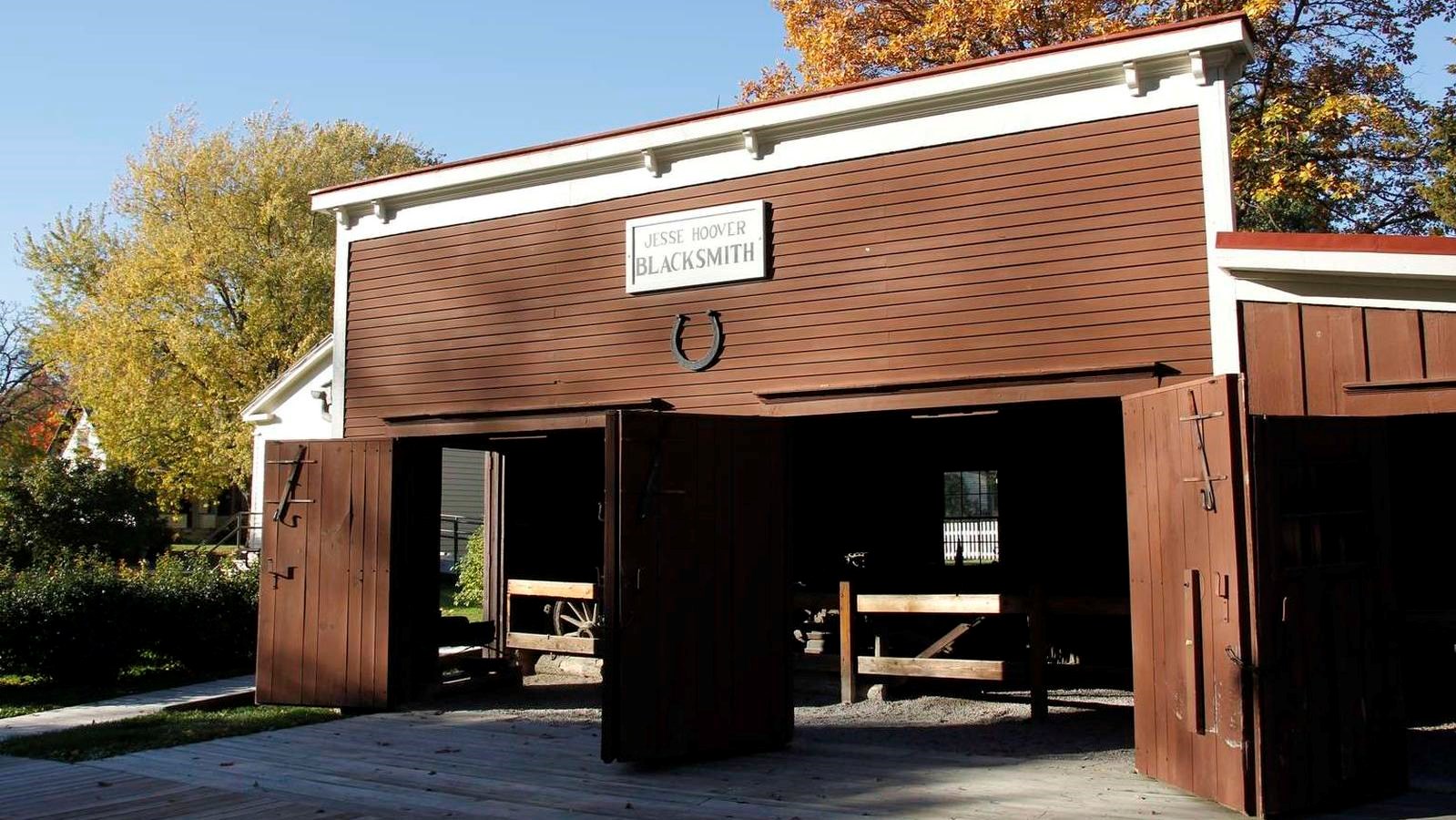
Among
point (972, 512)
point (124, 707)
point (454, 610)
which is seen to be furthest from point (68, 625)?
point (972, 512)

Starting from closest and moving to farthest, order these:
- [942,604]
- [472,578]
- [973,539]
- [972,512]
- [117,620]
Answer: [942,604], [117,620], [972,512], [973,539], [472,578]

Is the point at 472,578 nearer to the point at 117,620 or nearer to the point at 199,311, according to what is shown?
the point at 117,620

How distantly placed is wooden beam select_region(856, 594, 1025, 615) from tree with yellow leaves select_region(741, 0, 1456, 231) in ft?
38.6

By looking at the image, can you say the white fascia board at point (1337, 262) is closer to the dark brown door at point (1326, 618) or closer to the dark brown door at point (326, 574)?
the dark brown door at point (1326, 618)

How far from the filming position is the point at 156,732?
9.91 meters

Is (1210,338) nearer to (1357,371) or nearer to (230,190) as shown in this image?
(1357,371)

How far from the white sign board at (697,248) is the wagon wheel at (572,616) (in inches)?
179

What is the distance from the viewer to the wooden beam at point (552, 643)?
12.4 m

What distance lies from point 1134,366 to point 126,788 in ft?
24.1

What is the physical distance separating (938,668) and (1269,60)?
15.3 metres

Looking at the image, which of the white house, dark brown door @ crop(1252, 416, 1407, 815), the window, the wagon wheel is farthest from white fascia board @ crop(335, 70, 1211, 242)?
the window

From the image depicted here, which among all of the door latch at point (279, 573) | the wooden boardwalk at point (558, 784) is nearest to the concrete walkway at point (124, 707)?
the door latch at point (279, 573)

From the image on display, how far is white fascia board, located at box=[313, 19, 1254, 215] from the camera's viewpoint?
852 cm

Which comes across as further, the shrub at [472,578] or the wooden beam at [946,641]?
the shrub at [472,578]
